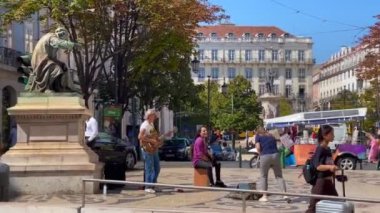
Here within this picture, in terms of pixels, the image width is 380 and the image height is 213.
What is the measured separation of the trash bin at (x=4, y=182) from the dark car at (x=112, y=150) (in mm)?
3904

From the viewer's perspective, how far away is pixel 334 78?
152 metres

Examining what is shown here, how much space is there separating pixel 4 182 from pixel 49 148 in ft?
4.96

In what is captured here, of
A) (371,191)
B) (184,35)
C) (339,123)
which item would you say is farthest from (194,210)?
(339,123)

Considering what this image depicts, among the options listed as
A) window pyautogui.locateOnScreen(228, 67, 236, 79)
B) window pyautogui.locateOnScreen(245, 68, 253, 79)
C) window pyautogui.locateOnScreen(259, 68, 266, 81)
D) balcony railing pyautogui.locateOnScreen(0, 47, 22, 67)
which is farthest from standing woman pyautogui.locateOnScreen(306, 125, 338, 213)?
window pyautogui.locateOnScreen(245, 68, 253, 79)

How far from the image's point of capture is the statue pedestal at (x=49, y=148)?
43.6ft

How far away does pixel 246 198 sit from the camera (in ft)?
33.4

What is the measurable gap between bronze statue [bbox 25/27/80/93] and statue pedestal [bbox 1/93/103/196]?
290 mm

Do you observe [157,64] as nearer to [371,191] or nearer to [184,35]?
[184,35]

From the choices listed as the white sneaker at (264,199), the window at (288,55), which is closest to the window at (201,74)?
the window at (288,55)

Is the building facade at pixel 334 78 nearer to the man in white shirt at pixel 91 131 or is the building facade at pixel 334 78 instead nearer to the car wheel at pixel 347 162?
the car wheel at pixel 347 162

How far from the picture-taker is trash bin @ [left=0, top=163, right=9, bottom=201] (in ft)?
39.4

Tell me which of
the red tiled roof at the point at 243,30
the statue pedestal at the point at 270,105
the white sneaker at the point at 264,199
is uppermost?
the red tiled roof at the point at 243,30

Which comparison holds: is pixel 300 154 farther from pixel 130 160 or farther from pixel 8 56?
pixel 8 56

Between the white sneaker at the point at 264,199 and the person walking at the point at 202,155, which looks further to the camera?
the person walking at the point at 202,155
